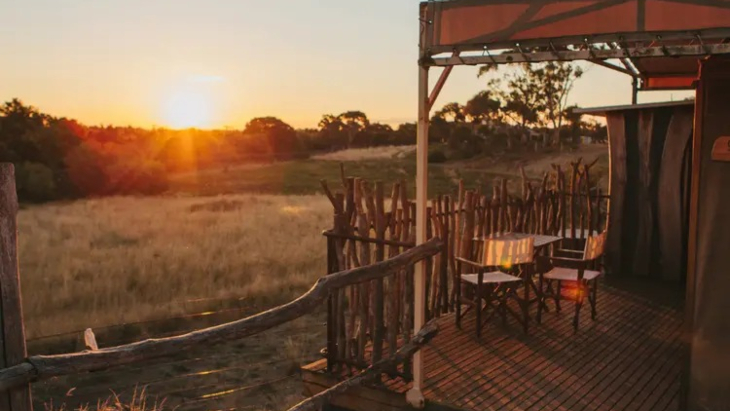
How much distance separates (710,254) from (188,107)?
32.7m

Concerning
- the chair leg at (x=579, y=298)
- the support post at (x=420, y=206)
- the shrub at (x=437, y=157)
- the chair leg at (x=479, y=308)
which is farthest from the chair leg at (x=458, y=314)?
the shrub at (x=437, y=157)

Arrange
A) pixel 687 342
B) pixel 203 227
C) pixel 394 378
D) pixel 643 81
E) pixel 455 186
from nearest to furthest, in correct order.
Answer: pixel 687 342 < pixel 394 378 < pixel 643 81 < pixel 203 227 < pixel 455 186

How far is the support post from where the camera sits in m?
4.34

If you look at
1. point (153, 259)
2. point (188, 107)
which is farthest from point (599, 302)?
point (188, 107)

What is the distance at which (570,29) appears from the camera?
12.6 feet

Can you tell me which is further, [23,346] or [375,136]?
[375,136]

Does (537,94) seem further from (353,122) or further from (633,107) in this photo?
(633,107)

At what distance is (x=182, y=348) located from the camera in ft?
11.1

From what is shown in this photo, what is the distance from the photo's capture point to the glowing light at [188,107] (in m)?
29.7

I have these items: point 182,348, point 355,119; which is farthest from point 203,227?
point 355,119

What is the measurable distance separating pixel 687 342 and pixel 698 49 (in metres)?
2.08

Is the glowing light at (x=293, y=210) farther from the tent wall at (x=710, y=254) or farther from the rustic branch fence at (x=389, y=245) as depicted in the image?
the tent wall at (x=710, y=254)

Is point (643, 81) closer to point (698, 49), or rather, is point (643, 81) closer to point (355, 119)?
point (698, 49)

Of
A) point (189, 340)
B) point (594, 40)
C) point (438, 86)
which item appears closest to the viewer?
point (189, 340)
